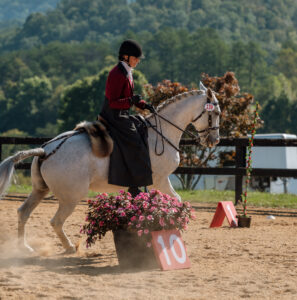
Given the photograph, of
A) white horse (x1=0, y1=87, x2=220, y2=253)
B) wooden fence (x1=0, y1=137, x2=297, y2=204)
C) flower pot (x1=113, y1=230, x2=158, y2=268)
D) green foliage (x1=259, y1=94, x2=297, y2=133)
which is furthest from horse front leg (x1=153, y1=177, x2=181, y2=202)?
green foliage (x1=259, y1=94, x2=297, y2=133)

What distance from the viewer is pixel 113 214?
6426mm

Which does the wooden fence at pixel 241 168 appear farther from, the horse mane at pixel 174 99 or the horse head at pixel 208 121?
the horse mane at pixel 174 99

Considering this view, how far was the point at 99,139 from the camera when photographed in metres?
6.88

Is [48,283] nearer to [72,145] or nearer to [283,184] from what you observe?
[72,145]

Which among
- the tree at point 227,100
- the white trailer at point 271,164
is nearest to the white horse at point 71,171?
the tree at point 227,100

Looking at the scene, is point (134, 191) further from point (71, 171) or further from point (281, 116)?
point (281, 116)

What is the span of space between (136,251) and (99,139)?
1434 mm

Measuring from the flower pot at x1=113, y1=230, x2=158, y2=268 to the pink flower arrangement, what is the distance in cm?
8

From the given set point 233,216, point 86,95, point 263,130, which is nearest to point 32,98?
point 86,95

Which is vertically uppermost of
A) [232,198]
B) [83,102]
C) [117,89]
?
[83,102]

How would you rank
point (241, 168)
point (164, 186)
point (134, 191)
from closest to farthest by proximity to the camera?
point (134, 191) < point (164, 186) < point (241, 168)

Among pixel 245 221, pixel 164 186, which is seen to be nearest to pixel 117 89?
pixel 164 186

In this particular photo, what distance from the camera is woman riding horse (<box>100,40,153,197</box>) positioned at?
22.9ft

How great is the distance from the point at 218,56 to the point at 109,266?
128280 mm
